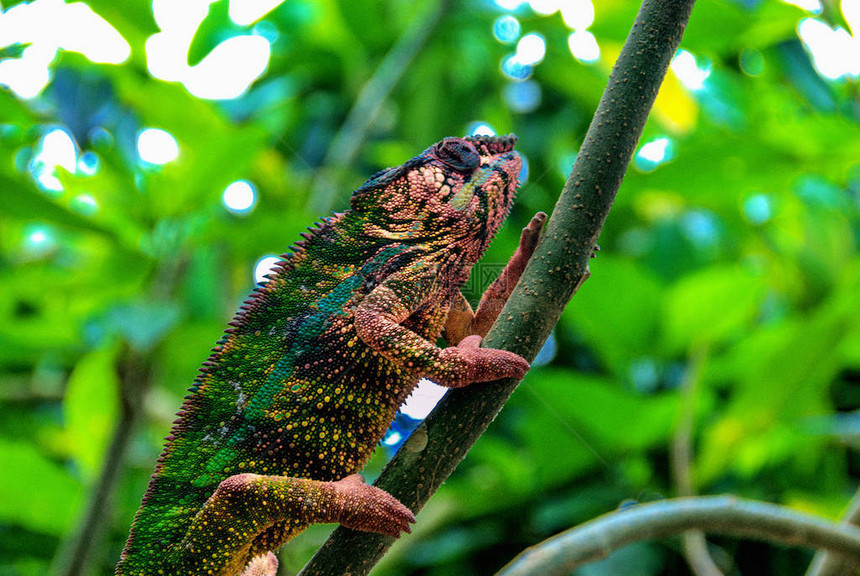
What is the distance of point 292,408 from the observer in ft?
3.11

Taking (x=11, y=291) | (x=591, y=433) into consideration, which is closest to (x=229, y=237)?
(x=11, y=291)

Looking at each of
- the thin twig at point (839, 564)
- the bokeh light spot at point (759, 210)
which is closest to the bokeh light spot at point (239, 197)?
the thin twig at point (839, 564)

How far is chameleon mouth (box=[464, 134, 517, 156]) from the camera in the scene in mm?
1002

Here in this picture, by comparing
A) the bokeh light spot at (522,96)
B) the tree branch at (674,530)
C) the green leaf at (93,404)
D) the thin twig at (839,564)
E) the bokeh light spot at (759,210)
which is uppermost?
the bokeh light spot at (759,210)

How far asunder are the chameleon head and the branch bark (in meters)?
0.16

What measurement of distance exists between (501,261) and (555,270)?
254 millimetres

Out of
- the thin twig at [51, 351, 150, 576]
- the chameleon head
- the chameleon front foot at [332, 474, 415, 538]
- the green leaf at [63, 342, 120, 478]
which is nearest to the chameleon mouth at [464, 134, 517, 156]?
the chameleon head

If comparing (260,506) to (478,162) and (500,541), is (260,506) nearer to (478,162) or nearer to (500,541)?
(478,162)

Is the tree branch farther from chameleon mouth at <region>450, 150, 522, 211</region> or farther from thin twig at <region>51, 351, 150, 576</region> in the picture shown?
thin twig at <region>51, 351, 150, 576</region>

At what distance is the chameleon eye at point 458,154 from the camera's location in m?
0.99

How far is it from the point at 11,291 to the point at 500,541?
4.66 ft

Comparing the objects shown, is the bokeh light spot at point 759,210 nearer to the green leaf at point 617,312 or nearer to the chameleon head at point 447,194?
the green leaf at point 617,312

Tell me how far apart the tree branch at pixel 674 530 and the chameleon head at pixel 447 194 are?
1.27 ft

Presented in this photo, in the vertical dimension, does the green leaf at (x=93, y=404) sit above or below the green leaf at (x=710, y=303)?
below
